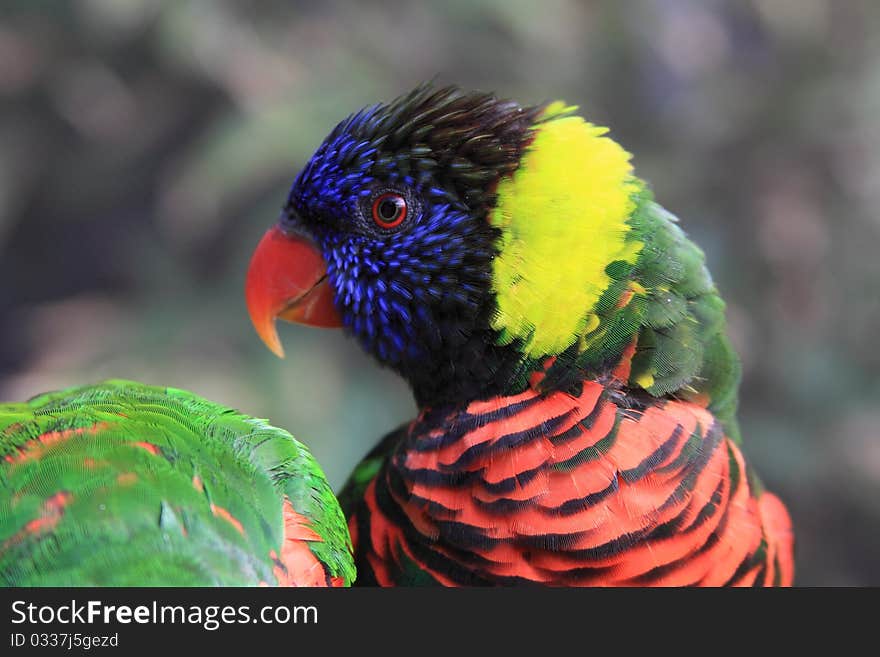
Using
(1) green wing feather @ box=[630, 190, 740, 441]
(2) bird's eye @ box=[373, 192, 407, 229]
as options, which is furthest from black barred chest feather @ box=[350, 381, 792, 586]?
(2) bird's eye @ box=[373, 192, 407, 229]

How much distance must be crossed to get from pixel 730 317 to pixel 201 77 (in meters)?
1.37

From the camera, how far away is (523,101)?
1861 millimetres

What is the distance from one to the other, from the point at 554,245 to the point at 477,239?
0.08 meters

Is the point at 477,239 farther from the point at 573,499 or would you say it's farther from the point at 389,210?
the point at 573,499

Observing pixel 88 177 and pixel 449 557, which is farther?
pixel 88 177

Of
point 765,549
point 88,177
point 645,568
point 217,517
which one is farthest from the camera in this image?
point 88,177

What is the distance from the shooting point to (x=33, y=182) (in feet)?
6.89

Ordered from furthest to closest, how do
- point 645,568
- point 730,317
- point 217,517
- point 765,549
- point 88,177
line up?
point 88,177 → point 730,317 → point 765,549 → point 645,568 → point 217,517

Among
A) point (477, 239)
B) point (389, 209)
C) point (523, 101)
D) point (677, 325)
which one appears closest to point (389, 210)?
point (389, 209)

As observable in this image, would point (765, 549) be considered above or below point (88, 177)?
below

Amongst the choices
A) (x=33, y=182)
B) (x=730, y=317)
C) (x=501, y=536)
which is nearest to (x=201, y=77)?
(x=33, y=182)

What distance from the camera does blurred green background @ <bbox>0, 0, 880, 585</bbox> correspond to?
181 centimetres

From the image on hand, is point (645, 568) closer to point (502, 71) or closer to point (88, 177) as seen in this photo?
point (502, 71)

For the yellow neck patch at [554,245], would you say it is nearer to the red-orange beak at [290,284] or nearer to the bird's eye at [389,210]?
the bird's eye at [389,210]
